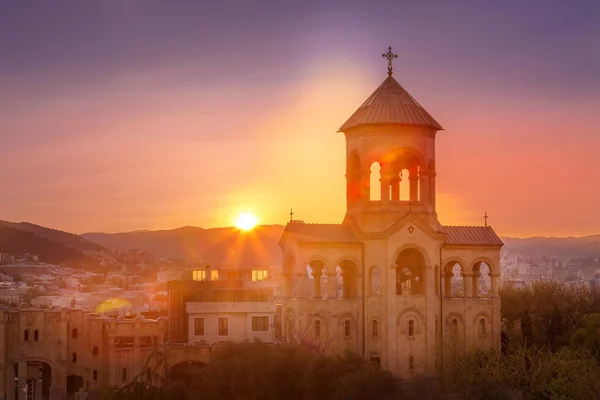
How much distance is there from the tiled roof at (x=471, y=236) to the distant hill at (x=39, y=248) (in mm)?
96423

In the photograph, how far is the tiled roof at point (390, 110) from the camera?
54000 millimetres

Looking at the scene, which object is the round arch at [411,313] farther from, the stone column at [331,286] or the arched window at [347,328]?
the stone column at [331,286]

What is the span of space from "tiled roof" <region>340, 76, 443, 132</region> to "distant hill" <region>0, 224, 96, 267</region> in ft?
313

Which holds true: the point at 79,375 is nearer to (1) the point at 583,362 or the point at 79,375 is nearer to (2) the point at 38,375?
(2) the point at 38,375

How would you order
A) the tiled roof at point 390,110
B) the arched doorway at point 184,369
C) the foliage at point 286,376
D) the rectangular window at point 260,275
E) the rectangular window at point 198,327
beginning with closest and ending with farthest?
the foliage at point 286,376 → the tiled roof at point 390,110 → the arched doorway at point 184,369 → the rectangular window at point 198,327 → the rectangular window at point 260,275

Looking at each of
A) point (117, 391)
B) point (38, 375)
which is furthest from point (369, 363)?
point (38, 375)

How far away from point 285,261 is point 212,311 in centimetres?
830

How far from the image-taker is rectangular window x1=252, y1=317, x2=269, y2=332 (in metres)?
62.6

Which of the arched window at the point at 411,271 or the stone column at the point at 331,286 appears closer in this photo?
the stone column at the point at 331,286

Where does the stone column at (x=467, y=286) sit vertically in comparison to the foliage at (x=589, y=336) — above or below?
above

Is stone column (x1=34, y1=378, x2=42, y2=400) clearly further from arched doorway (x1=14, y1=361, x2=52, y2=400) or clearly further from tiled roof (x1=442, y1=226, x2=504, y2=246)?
tiled roof (x1=442, y1=226, x2=504, y2=246)

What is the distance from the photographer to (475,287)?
56.4 metres

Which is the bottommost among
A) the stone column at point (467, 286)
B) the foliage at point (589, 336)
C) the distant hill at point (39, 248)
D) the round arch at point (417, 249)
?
the foliage at point (589, 336)

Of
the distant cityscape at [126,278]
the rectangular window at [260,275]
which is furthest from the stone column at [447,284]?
the rectangular window at [260,275]
